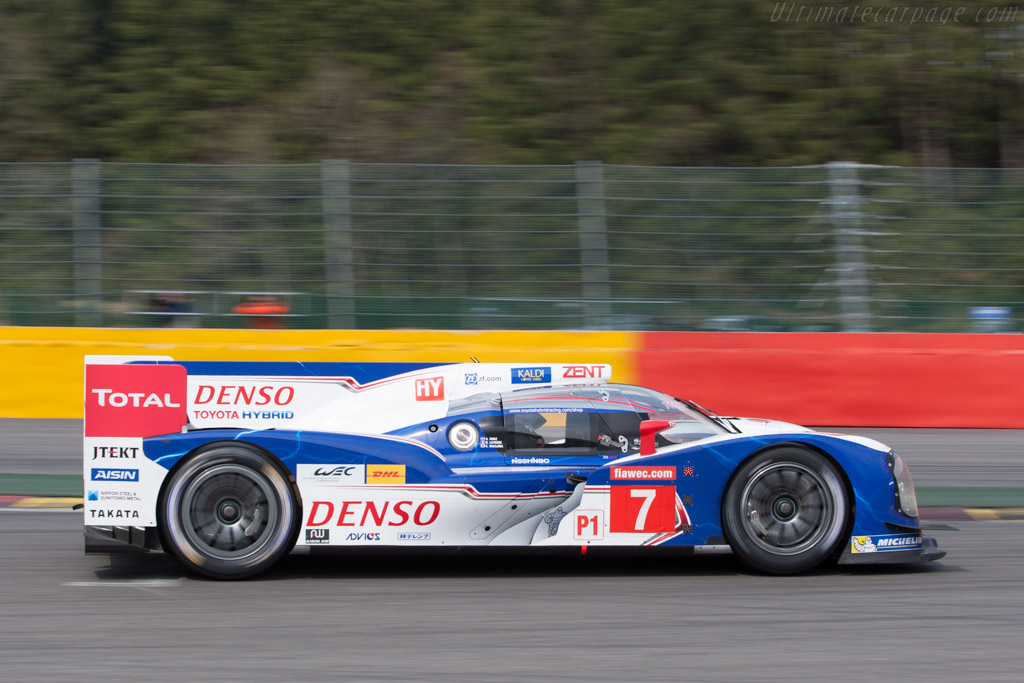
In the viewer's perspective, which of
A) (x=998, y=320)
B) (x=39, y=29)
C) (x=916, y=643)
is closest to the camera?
(x=916, y=643)

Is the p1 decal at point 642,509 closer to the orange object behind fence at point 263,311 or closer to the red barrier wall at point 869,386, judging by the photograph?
the red barrier wall at point 869,386

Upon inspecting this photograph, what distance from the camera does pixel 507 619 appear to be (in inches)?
185

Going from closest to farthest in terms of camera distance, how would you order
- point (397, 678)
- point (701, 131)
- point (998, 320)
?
point (397, 678)
point (998, 320)
point (701, 131)

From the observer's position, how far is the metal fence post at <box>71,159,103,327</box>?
10070 millimetres

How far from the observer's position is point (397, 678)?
3996 millimetres

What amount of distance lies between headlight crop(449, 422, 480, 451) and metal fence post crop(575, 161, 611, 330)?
4.79m

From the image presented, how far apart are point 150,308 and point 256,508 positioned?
214 inches

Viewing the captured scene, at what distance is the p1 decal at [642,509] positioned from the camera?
516cm

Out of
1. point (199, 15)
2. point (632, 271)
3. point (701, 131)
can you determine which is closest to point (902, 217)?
point (632, 271)

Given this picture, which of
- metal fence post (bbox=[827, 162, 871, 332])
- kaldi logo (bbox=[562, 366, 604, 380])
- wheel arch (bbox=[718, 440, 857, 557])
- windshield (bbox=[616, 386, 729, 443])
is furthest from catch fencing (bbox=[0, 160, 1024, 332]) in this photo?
wheel arch (bbox=[718, 440, 857, 557])

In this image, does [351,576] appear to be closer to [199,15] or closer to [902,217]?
[902,217]

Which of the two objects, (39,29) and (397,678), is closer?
(397,678)

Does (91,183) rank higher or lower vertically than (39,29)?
lower

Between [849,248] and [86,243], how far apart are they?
7.13 m
